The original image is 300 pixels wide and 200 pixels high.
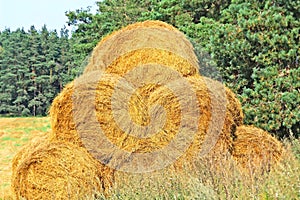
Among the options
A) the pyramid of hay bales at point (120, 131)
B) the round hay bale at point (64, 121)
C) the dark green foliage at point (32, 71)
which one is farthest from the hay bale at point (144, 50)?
the dark green foliage at point (32, 71)

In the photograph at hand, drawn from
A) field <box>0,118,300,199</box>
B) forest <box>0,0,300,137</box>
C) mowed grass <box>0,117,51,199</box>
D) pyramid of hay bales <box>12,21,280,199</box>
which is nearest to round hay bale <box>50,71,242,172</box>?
pyramid of hay bales <box>12,21,280,199</box>

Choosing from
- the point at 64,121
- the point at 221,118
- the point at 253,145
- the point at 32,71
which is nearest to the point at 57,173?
the point at 64,121

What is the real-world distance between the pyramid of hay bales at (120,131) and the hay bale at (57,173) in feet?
0.04

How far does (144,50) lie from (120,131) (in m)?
1.50

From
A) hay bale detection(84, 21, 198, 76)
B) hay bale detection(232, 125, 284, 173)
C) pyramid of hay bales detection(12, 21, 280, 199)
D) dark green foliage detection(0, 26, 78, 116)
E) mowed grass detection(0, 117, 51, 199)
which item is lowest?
dark green foliage detection(0, 26, 78, 116)

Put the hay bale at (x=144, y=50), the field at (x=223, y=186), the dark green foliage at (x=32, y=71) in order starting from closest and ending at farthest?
the field at (x=223, y=186) < the hay bale at (x=144, y=50) < the dark green foliage at (x=32, y=71)

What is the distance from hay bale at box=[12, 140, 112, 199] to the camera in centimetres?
476

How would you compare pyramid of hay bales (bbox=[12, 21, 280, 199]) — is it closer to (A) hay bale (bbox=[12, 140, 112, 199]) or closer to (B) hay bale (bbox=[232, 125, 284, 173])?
(A) hay bale (bbox=[12, 140, 112, 199])

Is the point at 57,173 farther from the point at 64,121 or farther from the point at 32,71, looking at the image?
the point at 32,71

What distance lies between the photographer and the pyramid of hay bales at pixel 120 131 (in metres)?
4.82

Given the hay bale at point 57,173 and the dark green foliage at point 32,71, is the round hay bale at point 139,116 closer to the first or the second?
the hay bale at point 57,173

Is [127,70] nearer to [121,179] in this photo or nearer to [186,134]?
[186,134]

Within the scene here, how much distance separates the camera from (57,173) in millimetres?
4801

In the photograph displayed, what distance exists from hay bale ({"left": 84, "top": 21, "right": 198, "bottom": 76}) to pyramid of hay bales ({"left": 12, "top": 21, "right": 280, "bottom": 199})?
315 mm
